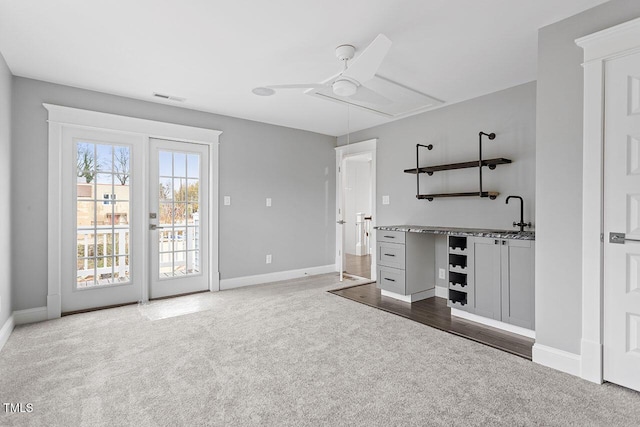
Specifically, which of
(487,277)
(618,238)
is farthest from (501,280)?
(618,238)

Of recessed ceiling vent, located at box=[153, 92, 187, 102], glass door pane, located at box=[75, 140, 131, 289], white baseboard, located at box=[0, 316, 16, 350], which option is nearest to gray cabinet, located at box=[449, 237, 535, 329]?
recessed ceiling vent, located at box=[153, 92, 187, 102]

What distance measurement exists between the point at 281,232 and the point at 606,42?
4.06 metres

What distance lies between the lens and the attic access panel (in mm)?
3223

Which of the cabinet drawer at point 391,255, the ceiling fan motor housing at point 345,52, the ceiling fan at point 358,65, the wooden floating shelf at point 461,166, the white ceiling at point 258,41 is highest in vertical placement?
the white ceiling at point 258,41

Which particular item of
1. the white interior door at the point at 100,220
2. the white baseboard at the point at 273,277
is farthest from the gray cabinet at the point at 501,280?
the white interior door at the point at 100,220

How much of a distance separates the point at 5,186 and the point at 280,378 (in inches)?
115

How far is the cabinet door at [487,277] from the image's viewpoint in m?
2.90

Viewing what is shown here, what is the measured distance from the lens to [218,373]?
2156mm

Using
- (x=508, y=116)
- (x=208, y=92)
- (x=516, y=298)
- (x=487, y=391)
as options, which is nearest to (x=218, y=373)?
(x=487, y=391)

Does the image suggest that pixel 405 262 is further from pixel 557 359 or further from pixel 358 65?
pixel 358 65

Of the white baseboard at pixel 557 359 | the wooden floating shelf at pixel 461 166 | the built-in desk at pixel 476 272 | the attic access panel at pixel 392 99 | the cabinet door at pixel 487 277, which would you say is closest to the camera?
the white baseboard at pixel 557 359

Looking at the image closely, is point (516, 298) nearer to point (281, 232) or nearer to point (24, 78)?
point (281, 232)

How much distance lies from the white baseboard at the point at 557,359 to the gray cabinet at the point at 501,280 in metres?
0.46

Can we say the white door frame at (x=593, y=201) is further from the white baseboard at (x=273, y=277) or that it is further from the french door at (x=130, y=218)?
the french door at (x=130, y=218)
